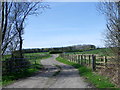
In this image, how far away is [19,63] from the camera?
20953mm

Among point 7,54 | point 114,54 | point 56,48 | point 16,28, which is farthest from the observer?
point 56,48

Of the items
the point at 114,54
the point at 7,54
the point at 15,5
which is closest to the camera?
the point at 114,54

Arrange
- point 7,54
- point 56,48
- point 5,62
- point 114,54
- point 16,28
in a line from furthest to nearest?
point 56,48 → point 16,28 → point 7,54 → point 5,62 → point 114,54

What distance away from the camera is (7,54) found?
20609 mm

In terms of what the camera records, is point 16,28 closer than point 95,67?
No

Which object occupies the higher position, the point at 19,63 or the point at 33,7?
the point at 33,7

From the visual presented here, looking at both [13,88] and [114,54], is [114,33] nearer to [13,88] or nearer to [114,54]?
[114,54]

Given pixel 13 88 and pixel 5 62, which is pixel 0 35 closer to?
pixel 5 62

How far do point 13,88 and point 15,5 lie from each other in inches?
567

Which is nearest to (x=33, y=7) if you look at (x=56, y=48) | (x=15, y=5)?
(x=15, y=5)

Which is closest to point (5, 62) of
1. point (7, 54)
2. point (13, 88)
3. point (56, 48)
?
point (7, 54)

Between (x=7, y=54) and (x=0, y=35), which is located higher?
(x=0, y=35)

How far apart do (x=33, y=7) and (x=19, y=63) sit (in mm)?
8821

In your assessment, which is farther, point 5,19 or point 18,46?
point 18,46
